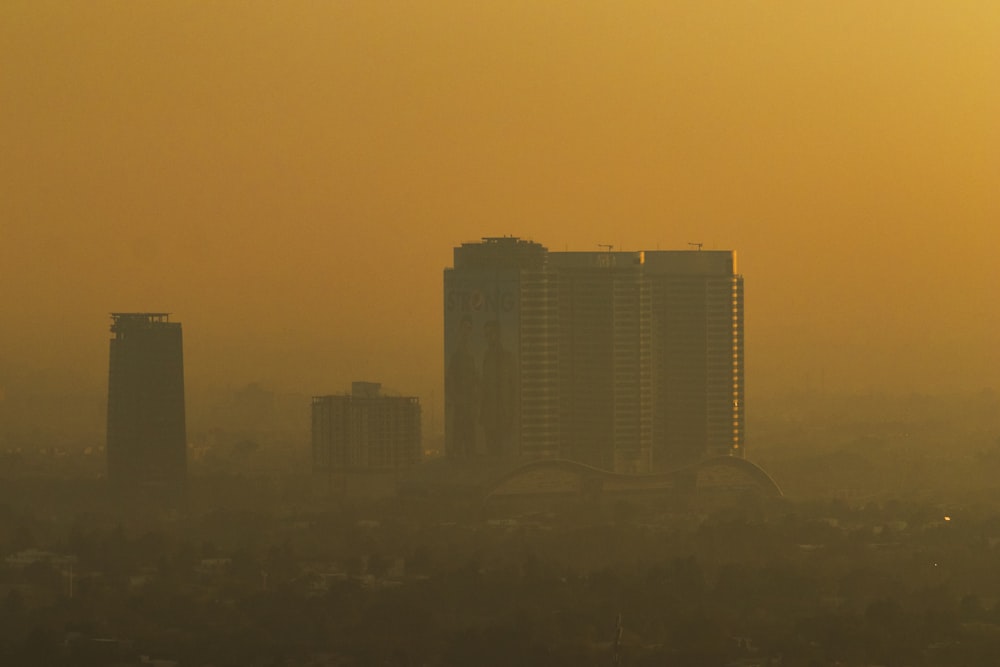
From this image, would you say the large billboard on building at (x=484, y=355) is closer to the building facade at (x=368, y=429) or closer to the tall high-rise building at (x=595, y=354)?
the tall high-rise building at (x=595, y=354)

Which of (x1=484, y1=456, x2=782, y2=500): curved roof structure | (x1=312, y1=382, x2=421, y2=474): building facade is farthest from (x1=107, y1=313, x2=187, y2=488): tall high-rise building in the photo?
(x1=484, y1=456, x2=782, y2=500): curved roof structure

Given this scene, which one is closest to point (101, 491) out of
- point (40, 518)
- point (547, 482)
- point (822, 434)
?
point (40, 518)

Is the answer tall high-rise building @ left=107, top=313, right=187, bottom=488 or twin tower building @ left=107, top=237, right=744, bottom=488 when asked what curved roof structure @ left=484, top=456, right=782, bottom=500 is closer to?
twin tower building @ left=107, top=237, right=744, bottom=488

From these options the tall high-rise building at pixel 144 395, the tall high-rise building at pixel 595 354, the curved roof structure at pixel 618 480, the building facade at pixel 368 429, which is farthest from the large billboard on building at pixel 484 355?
the tall high-rise building at pixel 144 395

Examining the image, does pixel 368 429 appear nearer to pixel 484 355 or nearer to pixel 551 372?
pixel 484 355

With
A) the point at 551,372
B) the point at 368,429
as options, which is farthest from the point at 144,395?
the point at 551,372
